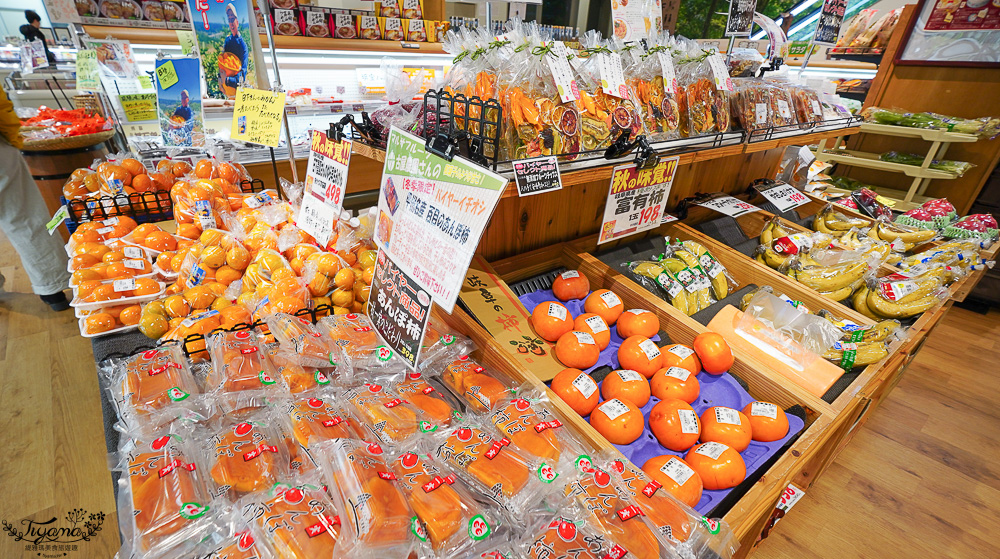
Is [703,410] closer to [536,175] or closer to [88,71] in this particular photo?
[536,175]

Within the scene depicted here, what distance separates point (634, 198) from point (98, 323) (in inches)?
67.9

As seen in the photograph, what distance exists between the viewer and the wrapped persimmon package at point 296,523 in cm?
68

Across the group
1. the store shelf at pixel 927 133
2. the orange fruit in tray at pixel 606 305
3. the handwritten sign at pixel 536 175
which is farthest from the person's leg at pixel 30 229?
the store shelf at pixel 927 133

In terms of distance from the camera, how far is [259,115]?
1.51 meters

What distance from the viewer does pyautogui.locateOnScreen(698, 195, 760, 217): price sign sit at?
1.90 m

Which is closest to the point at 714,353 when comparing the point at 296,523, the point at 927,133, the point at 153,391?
the point at 296,523

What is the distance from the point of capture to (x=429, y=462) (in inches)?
34.0

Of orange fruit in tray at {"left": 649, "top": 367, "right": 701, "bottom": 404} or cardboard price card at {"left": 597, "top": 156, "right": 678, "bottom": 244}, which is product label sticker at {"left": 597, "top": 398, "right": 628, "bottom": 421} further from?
cardboard price card at {"left": 597, "top": 156, "right": 678, "bottom": 244}

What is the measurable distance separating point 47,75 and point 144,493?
4970 mm

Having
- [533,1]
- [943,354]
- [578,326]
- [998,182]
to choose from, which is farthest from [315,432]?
[998,182]

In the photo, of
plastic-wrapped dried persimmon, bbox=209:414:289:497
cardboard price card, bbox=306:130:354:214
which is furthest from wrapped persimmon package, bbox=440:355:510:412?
cardboard price card, bbox=306:130:354:214

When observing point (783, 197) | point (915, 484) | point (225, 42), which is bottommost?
point (915, 484)

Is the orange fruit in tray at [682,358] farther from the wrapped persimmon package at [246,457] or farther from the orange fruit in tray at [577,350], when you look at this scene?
the wrapped persimmon package at [246,457]

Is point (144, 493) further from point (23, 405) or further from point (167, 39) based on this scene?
point (167, 39)
